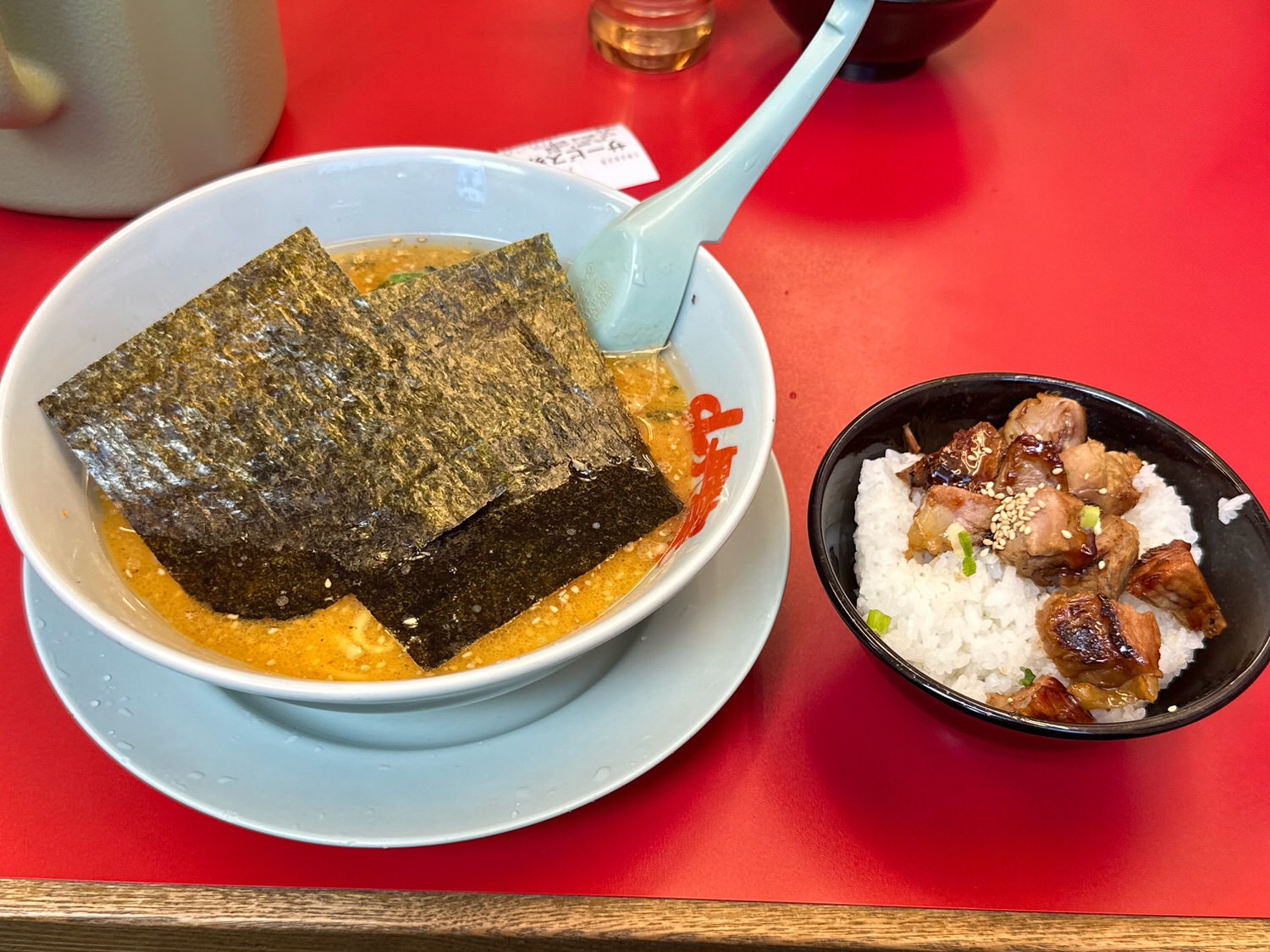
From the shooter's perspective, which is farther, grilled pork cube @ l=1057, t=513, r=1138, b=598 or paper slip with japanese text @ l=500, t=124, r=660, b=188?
paper slip with japanese text @ l=500, t=124, r=660, b=188

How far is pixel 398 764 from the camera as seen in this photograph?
836mm

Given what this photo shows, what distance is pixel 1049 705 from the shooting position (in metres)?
0.85

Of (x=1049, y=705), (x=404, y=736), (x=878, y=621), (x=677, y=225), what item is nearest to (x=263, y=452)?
(x=404, y=736)

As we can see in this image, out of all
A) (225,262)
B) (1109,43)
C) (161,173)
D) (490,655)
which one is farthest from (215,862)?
(1109,43)

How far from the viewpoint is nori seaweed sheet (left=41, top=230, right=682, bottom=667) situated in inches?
34.9

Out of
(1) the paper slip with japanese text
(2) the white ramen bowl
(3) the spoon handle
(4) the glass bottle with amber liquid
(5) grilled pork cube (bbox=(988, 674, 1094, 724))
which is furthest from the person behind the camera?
(4) the glass bottle with amber liquid

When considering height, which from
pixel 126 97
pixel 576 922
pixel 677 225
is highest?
pixel 126 97

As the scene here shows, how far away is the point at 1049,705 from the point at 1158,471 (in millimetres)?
338

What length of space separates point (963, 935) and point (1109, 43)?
69.5 inches

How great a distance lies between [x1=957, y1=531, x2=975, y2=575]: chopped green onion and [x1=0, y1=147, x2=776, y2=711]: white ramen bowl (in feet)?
0.80

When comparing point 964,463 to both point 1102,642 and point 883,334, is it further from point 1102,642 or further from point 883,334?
point 883,334

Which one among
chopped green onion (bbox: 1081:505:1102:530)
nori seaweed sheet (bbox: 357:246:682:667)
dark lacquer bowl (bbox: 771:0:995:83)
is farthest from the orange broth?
dark lacquer bowl (bbox: 771:0:995:83)

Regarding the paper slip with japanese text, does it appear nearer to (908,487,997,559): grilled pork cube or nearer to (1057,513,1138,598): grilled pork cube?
(908,487,997,559): grilled pork cube

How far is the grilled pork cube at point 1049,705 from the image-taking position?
33.2 inches
